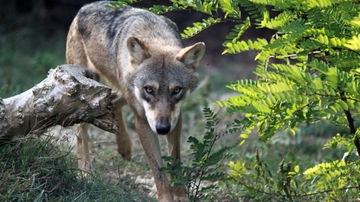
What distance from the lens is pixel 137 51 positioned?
5.60 m

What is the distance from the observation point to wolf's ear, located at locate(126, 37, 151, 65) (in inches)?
217

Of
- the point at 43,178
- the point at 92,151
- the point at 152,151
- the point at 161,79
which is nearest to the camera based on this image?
the point at 43,178

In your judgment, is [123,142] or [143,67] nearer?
[143,67]

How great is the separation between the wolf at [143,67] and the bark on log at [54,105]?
48cm

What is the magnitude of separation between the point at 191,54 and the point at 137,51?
1.72ft

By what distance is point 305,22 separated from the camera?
4.56 metres

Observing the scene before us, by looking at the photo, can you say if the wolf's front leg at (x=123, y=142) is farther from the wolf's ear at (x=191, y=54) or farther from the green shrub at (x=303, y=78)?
the green shrub at (x=303, y=78)

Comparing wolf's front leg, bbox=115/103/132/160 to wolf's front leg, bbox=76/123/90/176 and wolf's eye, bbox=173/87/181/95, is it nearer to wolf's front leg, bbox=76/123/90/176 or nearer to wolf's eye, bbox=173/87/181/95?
wolf's front leg, bbox=76/123/90/176

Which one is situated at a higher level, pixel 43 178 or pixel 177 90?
pixel 177 90

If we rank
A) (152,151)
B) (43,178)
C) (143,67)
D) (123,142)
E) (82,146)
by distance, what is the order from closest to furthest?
(43,178)
(143,67)
(152,151)
(82,146)
(123,142)

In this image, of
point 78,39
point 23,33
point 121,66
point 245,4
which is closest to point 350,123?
point 245,4

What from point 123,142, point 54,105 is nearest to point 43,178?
point 54,105

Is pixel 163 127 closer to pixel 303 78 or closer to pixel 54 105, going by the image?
pixel 54 105

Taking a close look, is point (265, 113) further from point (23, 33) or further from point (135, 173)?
point (23, 33)
